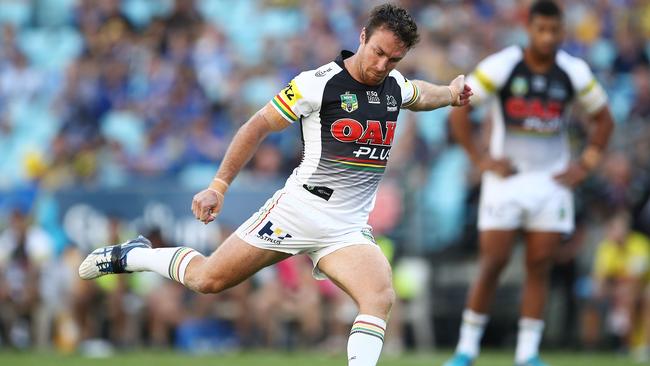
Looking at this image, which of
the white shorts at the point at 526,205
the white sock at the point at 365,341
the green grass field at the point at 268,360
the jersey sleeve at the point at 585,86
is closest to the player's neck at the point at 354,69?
the white sock at the point at 365,341

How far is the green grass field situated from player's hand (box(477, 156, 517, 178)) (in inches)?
106

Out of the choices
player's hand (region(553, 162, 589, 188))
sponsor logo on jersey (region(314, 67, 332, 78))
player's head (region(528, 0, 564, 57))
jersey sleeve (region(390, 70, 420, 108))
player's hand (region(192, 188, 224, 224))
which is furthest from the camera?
player's hand (region(553, 162, 589, 188))

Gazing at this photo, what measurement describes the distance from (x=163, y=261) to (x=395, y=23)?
2.31m

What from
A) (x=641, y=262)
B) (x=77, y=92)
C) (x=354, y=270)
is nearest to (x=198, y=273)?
(x=354, y=270)

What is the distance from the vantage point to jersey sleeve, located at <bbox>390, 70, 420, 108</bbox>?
7.53m

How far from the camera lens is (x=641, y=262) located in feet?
46.0

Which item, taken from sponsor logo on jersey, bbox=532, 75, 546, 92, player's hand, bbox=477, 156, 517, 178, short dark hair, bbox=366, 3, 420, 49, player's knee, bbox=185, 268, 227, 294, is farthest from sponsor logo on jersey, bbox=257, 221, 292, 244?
sponsor logo on jersey, bbox=532, 75, 546, 92

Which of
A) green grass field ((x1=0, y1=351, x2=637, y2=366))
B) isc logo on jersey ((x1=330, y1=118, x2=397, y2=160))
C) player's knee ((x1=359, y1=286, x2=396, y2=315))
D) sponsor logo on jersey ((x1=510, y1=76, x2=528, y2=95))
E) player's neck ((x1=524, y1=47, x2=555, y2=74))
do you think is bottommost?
green grass field ((x1=0, y1=351, x2=637, y2=366))

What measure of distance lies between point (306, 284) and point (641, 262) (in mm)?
4193

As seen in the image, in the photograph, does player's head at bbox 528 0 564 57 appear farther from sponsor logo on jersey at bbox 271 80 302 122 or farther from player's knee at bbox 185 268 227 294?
player's knee at bbox 185 268 227 294

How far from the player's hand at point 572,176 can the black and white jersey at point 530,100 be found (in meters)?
0.09

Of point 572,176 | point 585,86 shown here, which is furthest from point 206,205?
point 585,86

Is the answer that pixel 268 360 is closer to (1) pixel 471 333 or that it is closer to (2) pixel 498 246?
(1) pixel 471 333

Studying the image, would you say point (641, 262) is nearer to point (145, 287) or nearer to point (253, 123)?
point (145, 287)
